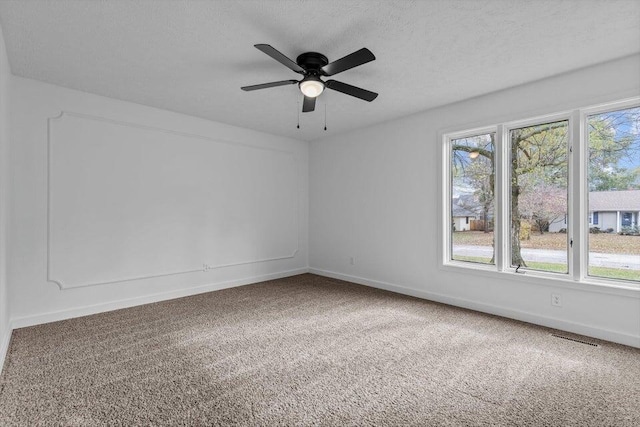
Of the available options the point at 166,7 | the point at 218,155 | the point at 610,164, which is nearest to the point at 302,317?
the point at 218,155

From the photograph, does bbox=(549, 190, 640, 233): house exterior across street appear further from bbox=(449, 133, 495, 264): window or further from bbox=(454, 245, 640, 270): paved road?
bbox=(449, 133, 495, 264): window

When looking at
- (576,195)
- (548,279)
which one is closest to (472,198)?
(576,195)

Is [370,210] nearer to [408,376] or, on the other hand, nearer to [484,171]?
[484,171]

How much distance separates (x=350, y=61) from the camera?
2373 millimetres

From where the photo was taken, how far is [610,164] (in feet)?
9.67

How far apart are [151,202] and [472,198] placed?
13.2ft

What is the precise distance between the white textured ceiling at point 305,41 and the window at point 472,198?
2.12 feet

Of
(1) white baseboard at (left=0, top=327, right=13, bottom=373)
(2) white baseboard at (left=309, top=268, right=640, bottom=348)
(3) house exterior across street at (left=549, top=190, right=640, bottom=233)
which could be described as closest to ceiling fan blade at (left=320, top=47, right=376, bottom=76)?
(3) house exterior across street at (left=549, top=190, right=640, bottom=233)

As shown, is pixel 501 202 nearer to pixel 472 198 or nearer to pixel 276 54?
pixel 472 198

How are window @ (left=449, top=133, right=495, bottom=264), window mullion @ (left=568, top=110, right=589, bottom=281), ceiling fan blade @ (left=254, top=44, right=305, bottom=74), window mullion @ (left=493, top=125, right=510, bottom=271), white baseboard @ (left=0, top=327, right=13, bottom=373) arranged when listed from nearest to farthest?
ceiling fan blade @ (left=254, top=44, right=305, bottom=74) → white baseboard @ (left=0, top=327, right=13, bottom=373) → window mullion @ (left=568, top=110, right=589, bottom=281) → window mullion @ (left=493, top=125, right=510, bottom=271) → window @ (left=449, top=133, right=495, bottom=264)

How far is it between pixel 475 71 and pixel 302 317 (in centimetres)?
302

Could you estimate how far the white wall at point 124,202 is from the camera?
3221 mm

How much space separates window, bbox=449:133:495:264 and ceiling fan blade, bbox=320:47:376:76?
2.18m

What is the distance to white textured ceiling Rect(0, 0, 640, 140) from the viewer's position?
2.12 m
